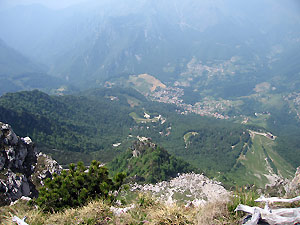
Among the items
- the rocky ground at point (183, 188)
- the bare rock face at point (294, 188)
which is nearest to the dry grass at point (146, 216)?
the bare rock face at point (294, 188)

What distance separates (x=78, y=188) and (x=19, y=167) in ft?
74.8

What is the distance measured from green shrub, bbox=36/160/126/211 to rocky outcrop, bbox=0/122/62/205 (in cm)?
1263

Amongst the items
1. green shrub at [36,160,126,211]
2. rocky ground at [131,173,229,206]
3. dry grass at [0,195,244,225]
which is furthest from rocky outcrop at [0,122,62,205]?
dry grass at [0,195,244,225]

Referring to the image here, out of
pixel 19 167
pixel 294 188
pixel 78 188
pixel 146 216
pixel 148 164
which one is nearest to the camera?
pixel 146 216

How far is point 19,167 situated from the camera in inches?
1235

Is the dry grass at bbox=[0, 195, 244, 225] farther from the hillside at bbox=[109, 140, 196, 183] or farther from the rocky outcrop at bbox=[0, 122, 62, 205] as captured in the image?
the hillside at bbox=[109, 140, 196, 183]

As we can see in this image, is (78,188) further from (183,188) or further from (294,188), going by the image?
(183,188)

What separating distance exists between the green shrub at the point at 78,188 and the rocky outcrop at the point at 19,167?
1263 cm

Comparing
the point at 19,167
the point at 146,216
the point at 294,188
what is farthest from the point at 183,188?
the point at 146,216

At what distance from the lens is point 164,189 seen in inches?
1484

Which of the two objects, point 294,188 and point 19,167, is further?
point 19,167

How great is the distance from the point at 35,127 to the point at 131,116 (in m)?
83.2

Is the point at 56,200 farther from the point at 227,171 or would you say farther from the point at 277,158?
the point at 277,158

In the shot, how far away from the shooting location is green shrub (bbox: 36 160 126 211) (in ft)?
42.5
